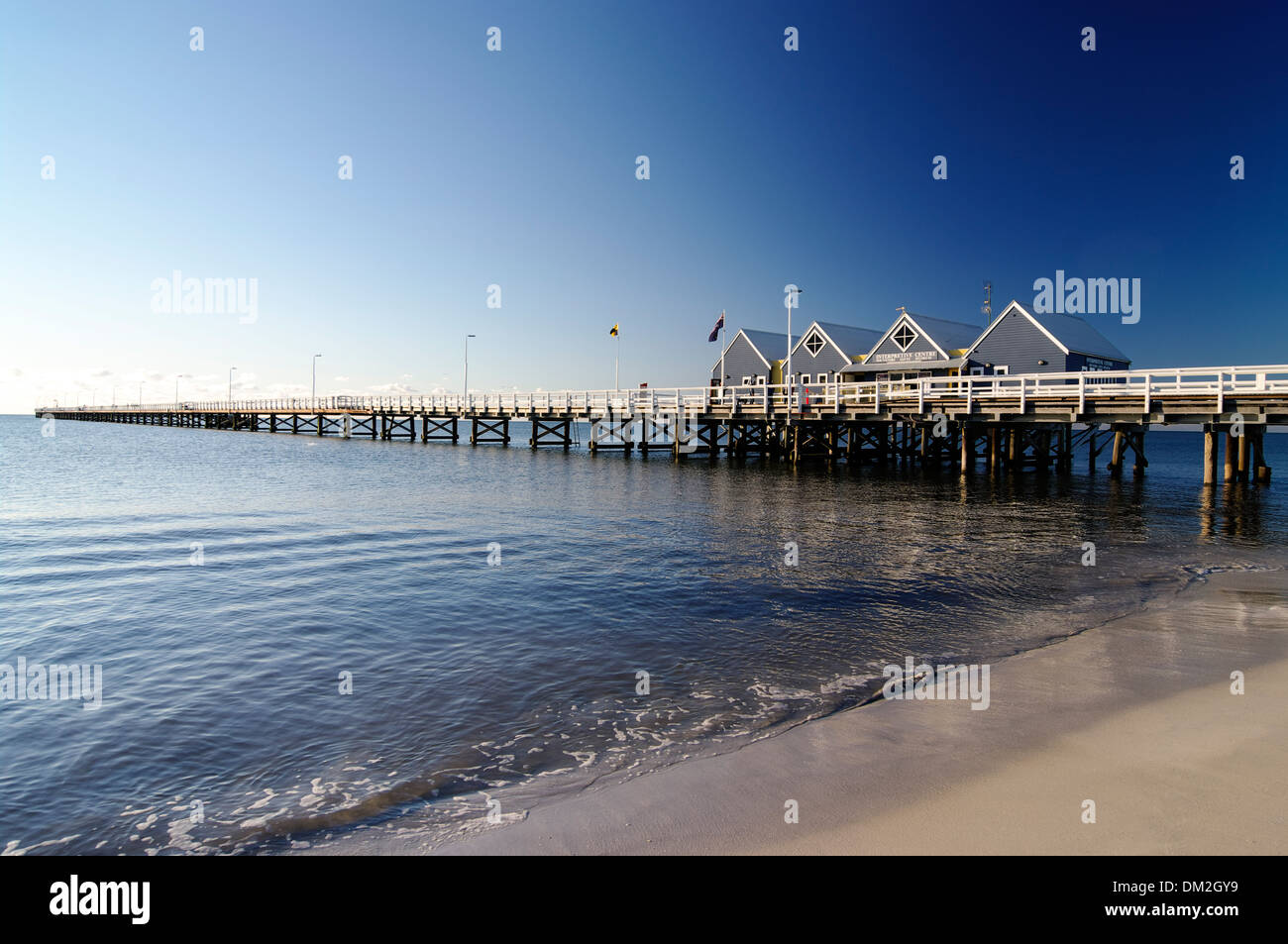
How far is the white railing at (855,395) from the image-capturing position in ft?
79.0

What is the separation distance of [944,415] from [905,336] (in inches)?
596

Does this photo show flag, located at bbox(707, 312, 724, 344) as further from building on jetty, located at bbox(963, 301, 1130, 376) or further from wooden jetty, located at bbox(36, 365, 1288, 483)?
building on jetty, located at bbox(963, 301, 1130, 376)

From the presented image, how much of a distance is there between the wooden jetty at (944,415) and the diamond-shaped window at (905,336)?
16.7 ft

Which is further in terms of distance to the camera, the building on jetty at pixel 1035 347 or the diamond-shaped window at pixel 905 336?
the diamond-shaped window at pixel 905 336

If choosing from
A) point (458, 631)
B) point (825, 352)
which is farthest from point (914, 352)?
point (458, 631)

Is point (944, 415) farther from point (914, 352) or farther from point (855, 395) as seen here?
point (914, 352)

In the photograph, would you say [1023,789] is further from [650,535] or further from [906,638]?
[650,535]

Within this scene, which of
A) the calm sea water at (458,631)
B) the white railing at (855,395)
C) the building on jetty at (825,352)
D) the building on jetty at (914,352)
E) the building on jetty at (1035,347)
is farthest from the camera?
the building on jetty at (825,352)

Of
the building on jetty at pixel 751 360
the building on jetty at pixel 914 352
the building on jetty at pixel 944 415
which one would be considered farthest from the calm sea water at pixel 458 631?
the building on jetty at pixel 751 360

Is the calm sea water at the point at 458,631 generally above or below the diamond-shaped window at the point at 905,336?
below

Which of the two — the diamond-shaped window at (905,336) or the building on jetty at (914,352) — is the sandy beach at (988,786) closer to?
the building on jetty at (914,352)

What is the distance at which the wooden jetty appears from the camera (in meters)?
24.2

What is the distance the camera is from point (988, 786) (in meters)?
4.53
